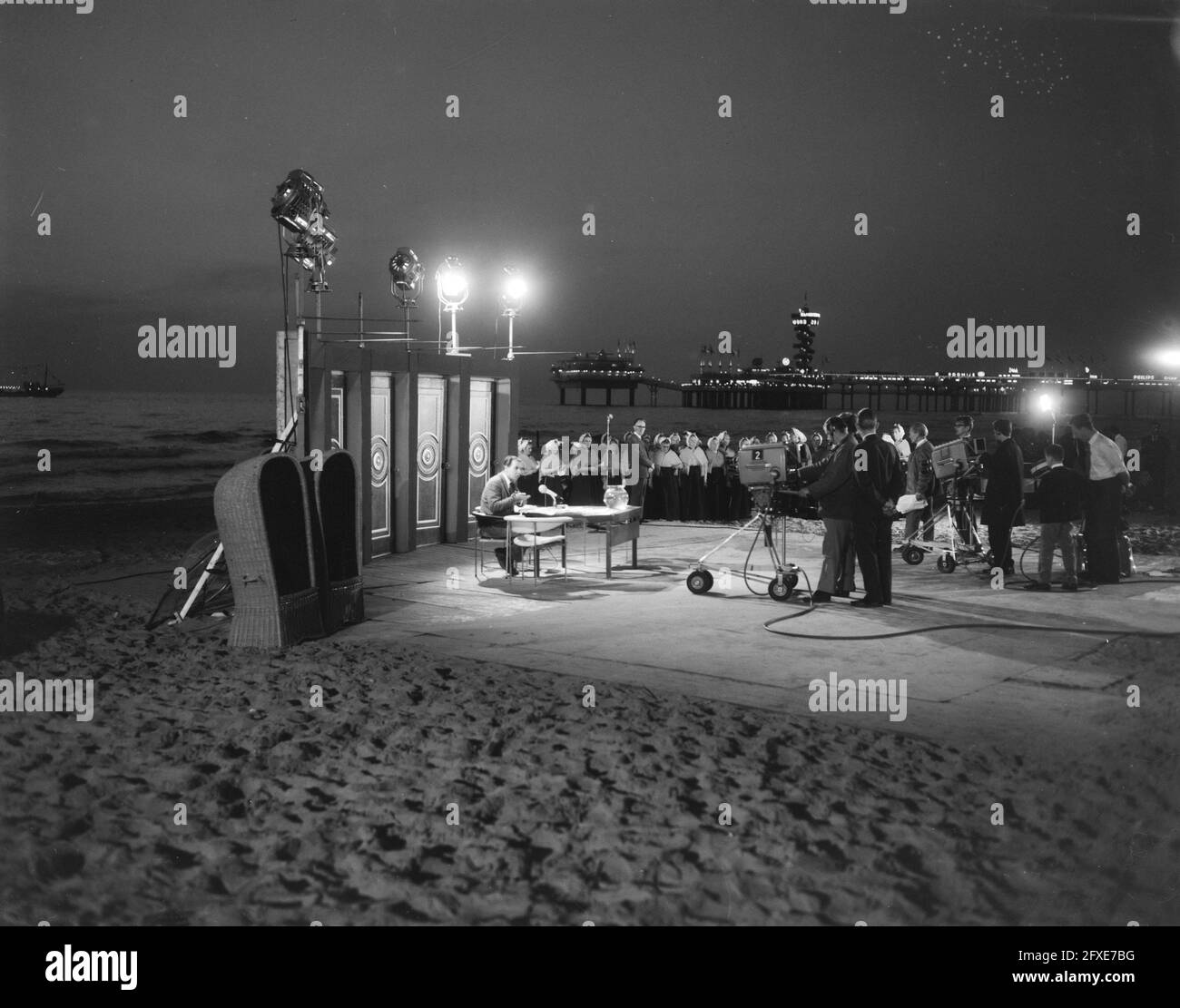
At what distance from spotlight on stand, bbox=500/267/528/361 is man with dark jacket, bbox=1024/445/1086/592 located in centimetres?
785

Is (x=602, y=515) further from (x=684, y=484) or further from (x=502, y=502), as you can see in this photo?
(x=684, y=484)

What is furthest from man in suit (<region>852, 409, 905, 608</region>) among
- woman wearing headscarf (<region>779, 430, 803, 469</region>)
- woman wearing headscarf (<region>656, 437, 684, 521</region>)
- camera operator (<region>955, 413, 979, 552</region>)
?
woman wearing headscarf (<region>656, 437, 684, 521</region>)

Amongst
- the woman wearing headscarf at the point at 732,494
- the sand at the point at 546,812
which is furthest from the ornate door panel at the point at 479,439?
the sand at the point at 546,812

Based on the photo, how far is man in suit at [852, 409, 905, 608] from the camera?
10.3 m

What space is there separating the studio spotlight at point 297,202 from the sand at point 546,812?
5480 millimetres

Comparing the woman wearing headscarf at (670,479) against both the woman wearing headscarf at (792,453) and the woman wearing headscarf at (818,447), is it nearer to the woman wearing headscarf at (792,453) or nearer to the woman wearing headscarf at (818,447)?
the woman wearing headscarf at (792,453)

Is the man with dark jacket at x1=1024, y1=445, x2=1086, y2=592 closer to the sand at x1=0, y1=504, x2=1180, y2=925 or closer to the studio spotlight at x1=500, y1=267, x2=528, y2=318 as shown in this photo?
the sand at x1=0, y1=504, x2=1180, y2=925

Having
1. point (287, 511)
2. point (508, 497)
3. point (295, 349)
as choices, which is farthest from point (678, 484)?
point (287, 511)

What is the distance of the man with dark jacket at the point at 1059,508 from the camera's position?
448 inches

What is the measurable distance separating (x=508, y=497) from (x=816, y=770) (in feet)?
23.8

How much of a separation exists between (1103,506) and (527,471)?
6426 mm

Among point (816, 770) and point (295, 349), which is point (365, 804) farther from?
point (295, 349)
